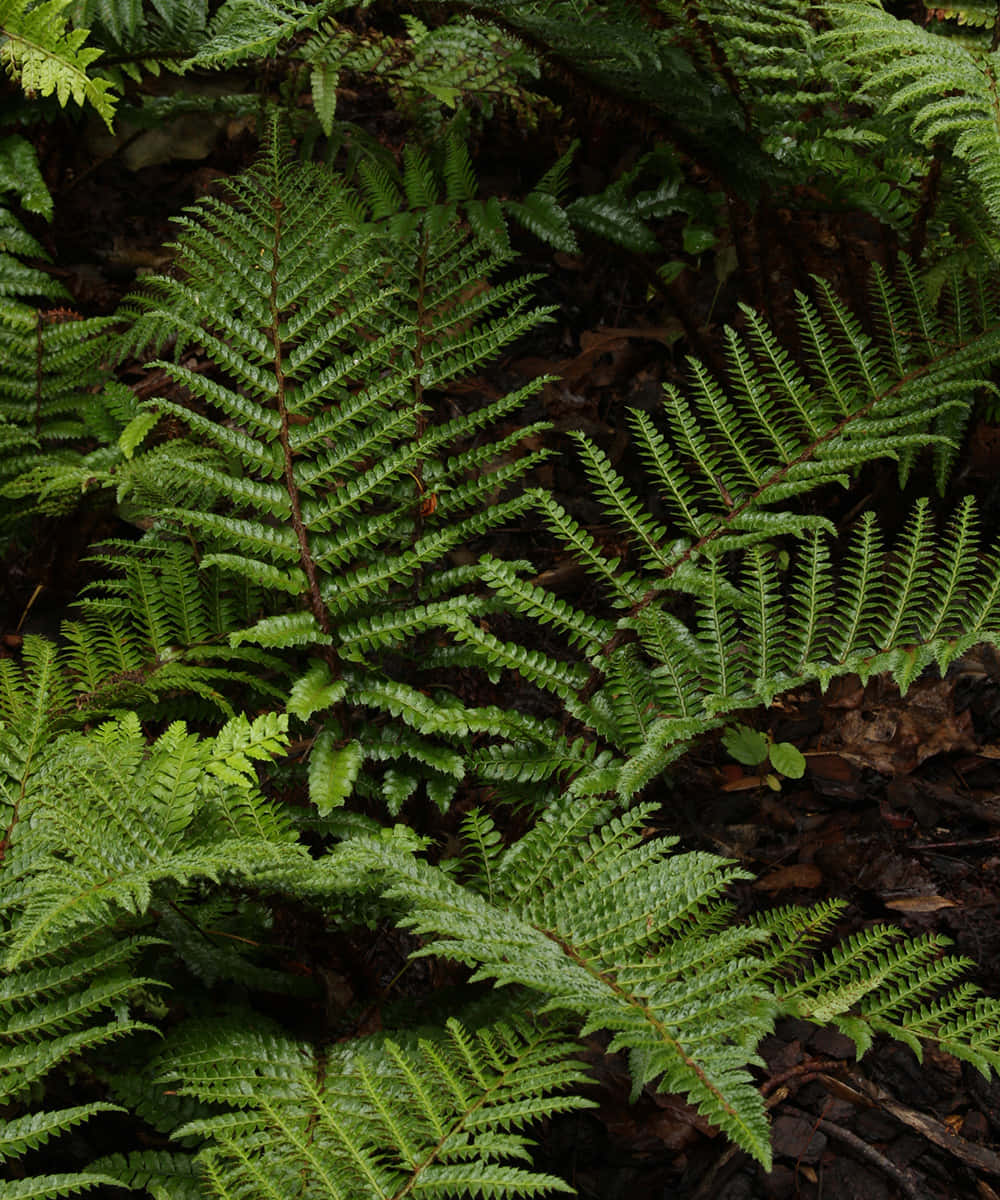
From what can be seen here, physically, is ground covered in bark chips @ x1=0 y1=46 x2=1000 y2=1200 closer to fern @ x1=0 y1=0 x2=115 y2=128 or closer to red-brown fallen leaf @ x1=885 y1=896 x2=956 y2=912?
red-brown fallen leaf @ x1=885 y1=896 x2=956 y2=912

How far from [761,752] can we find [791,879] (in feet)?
1.05

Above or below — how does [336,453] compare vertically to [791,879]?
above

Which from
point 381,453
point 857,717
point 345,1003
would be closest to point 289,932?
point 345,1003

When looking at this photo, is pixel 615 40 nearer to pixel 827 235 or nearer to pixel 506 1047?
pixel 827 235

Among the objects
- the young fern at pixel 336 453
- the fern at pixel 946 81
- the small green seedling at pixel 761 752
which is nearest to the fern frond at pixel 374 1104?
the young fern at pixel 336 453

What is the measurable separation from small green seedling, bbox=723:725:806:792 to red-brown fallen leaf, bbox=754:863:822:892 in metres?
0.23

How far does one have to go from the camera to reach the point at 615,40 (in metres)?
2.28

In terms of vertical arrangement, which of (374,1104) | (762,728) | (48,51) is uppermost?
(48,51)

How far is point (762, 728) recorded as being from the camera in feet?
8.38

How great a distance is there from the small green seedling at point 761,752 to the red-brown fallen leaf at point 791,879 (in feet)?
0.76

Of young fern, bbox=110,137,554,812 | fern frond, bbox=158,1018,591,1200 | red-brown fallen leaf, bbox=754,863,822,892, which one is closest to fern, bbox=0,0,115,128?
young fern, bbox=110,137,554,812

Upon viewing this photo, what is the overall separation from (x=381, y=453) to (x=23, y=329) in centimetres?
122

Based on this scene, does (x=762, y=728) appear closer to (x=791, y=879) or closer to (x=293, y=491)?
(x=791, y=879)

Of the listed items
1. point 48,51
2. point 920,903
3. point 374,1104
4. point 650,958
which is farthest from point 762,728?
point 48,51
